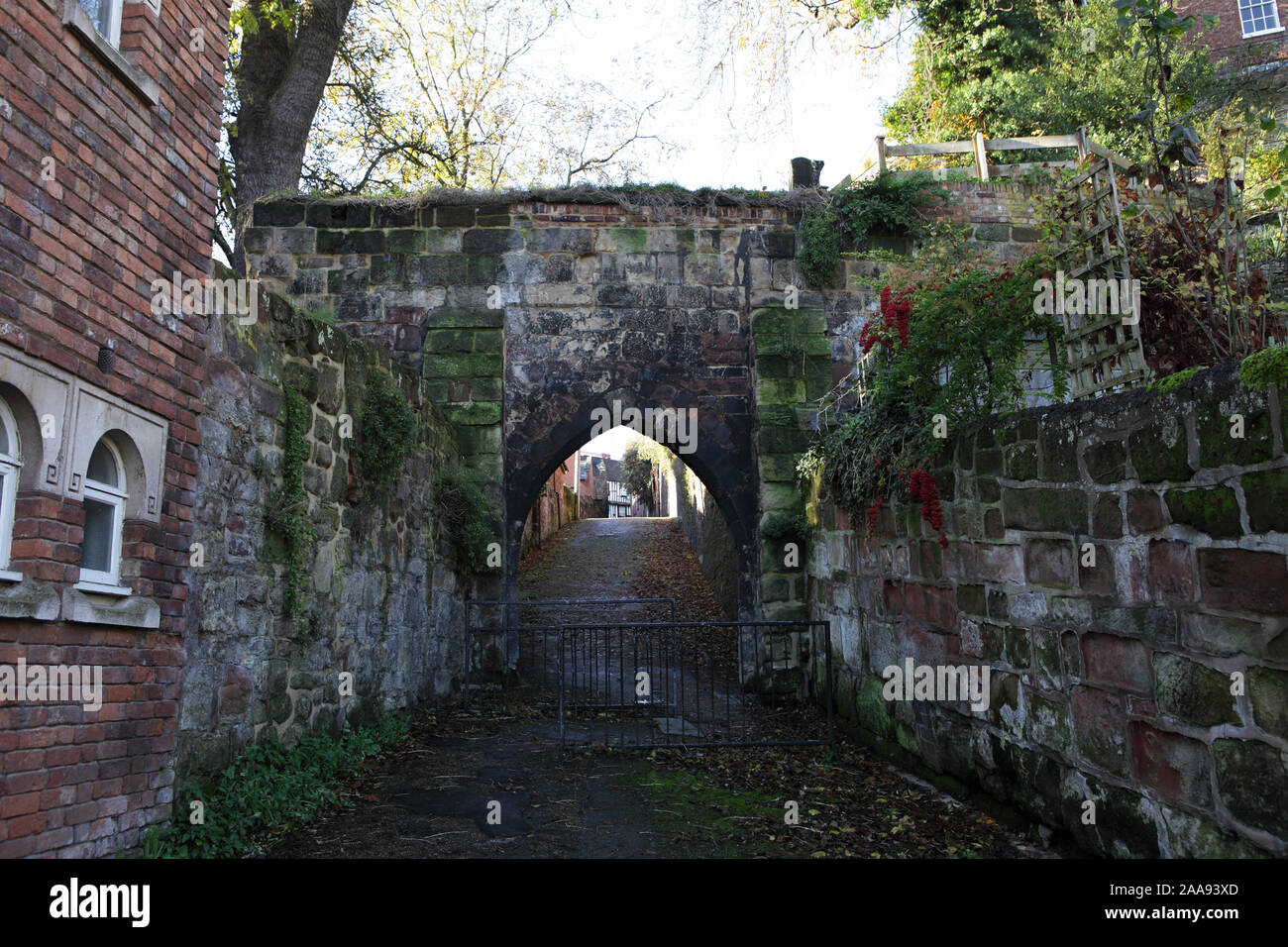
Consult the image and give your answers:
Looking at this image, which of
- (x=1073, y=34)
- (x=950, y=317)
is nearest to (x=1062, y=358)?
(x=950, y=317)

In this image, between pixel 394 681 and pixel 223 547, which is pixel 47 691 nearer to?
pixel 223 547

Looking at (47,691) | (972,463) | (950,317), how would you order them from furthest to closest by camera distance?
(950,317) < (972,463) < (47,691)

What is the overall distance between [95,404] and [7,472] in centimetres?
50

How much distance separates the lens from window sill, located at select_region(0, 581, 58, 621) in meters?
3.54

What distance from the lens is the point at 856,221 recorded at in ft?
36.3

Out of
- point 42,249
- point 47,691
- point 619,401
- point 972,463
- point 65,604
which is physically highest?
point 619,401

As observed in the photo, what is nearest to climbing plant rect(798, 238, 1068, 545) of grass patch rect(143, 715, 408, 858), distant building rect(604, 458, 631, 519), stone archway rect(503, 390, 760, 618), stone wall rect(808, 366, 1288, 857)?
stone wall rect(808, 366, 1288, 857)

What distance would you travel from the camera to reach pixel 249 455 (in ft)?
17.9

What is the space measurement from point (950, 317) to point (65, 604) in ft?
17.1

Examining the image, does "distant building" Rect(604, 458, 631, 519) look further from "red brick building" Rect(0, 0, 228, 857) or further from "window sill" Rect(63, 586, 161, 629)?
"window sill" Rect(63, 586, 161, 629)

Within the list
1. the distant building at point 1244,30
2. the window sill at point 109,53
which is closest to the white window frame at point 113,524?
the window sill at point 109,53

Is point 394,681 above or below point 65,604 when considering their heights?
below

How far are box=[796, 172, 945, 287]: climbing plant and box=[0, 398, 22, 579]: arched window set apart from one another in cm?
878

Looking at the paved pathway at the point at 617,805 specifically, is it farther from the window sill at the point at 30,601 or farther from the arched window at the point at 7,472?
the arched window at the point at 7,472
